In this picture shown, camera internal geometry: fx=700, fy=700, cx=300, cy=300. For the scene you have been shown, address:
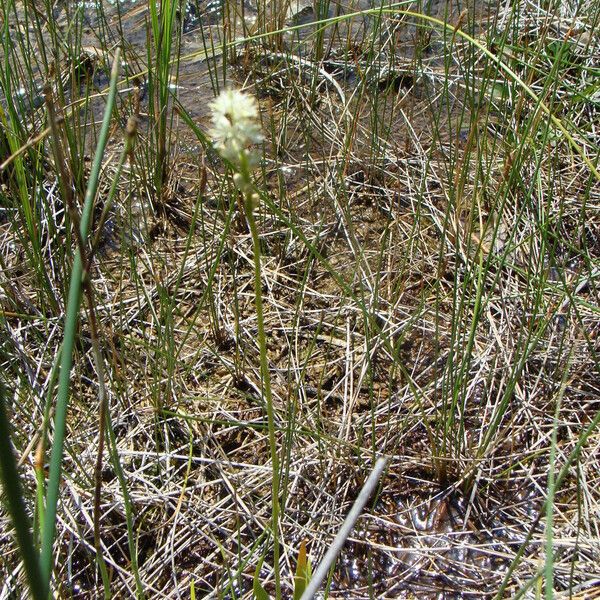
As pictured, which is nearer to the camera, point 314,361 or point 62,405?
point 62,405

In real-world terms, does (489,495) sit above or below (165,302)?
below

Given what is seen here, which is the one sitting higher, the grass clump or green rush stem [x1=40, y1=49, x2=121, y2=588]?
green rush stem [x1=40, y1=49, x2=121, y2=588]

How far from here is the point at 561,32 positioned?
96.4 inches

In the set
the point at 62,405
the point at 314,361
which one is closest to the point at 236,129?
the point at 62,405

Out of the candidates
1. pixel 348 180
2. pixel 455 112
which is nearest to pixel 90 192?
pixel 348 180

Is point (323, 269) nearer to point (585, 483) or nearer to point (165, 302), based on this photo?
point (165, 302)

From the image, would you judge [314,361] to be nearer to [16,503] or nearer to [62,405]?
[62,405]

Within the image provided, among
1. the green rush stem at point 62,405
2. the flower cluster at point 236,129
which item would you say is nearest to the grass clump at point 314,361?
the green rush stem at point 62,405

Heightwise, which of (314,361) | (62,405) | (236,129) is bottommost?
(314,361)

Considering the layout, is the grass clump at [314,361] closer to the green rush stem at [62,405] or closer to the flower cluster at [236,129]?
the green rush stem at [62,405]

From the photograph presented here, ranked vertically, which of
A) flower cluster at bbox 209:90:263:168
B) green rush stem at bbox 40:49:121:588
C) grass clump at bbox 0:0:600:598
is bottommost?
grass clump at bbox 0:0:600:598

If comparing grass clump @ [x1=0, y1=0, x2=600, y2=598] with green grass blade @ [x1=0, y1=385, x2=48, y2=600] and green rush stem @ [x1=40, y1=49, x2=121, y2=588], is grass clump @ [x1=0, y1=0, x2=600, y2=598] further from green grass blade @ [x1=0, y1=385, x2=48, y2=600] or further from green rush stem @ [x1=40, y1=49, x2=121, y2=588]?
green grass blade @ [x1=0, y1=385, x2=48, y2=600]

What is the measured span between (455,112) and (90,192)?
5.79 feet

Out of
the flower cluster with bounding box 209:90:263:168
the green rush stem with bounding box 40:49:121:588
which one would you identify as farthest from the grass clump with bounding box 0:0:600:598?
the flower cluster with bounding box 209:90:263:168
